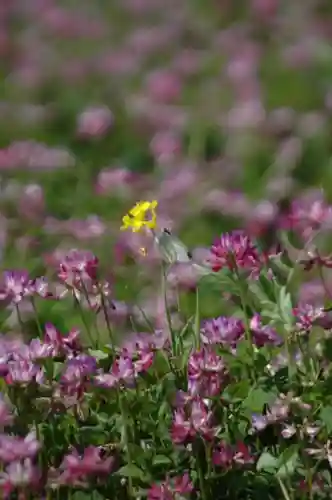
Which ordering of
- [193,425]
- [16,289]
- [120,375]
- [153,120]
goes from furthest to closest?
[153,120], [16,289], [120,375], [193,425]

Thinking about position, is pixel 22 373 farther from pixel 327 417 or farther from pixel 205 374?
pixel 327 417

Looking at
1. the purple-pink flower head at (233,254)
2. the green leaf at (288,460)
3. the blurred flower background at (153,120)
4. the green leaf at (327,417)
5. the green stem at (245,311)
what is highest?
the blurred flower background at (153,120)

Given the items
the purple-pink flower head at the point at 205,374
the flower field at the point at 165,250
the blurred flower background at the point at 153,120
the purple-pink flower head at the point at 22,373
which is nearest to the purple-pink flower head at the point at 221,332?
the flower field at the point at 165,250

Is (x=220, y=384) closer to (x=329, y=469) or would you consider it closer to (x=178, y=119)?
(x=329, y=469)

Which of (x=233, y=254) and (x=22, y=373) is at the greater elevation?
(x=233, y=254)

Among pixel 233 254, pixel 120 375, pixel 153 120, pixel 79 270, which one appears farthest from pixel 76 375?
pixel 153 120

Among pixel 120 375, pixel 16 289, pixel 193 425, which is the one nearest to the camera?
pixel 193 425

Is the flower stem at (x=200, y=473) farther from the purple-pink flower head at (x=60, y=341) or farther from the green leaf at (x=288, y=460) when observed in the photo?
the purple-pink flower head at (x=60, y=341)
